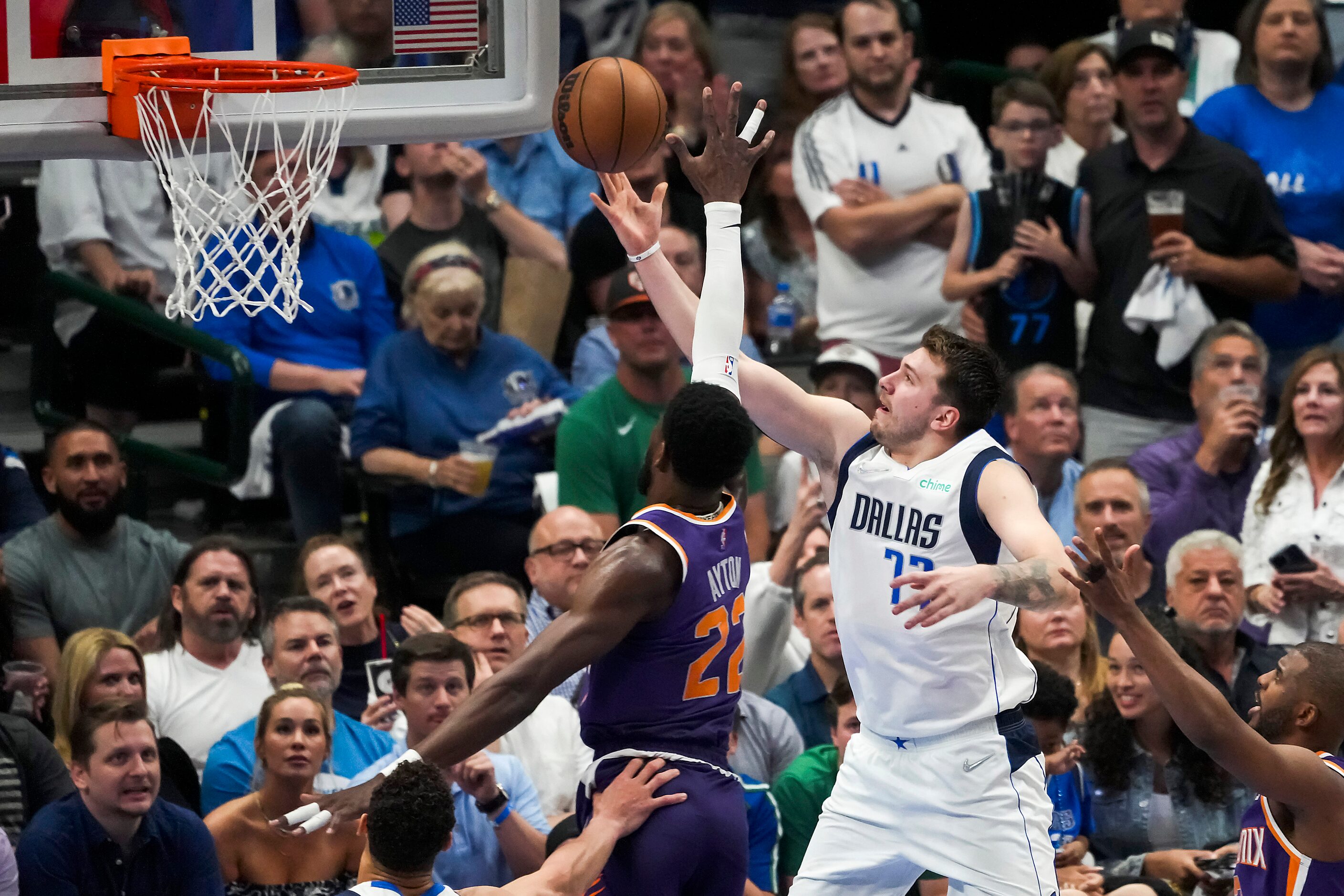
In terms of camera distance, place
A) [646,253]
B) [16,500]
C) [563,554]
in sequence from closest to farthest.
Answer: [646,253] → [563,554] → [16,500]

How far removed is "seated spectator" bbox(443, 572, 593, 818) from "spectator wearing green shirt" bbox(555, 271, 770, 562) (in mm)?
806

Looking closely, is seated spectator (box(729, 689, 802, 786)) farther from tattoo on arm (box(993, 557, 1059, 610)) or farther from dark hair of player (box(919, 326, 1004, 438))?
tattoo on arm (box(993, 557, 1059, 610))

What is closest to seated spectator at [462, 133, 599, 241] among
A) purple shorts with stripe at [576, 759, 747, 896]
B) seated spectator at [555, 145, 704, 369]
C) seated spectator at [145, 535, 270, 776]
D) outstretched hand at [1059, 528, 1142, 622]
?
seated spectator at [555, 145, 704, 369]

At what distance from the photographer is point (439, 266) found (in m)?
8.77

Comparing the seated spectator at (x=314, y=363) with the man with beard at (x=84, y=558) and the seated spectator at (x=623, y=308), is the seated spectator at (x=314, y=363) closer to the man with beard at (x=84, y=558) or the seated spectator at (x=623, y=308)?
the man with beard at (x=84, y=558)

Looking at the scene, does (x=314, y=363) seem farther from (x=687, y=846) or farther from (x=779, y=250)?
(x=687, y=846)

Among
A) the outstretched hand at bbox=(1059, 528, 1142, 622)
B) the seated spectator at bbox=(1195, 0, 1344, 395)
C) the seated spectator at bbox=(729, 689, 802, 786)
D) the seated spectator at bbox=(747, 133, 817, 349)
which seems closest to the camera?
the outstretched hand at bbox=(1059, 528, 1142, 622)

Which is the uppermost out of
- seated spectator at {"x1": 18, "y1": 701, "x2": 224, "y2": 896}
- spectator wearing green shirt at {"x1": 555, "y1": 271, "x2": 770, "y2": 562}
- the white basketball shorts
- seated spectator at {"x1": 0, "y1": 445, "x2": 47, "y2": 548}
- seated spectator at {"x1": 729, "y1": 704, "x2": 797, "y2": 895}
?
spectator wearing green shirt at {"x1": 555, "y1": 271, "x2": 770, "y2": 562}

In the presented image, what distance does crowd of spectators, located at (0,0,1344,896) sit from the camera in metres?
6.71

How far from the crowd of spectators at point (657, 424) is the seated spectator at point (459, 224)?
0.02 m

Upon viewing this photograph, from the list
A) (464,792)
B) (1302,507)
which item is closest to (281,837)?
(464,792)

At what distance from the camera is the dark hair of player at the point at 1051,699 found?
6.74 m

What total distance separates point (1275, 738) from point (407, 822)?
2.61 metres

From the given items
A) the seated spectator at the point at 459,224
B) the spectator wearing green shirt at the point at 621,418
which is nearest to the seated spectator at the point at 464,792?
the spectator wearing green shirt at the point at 621,418
